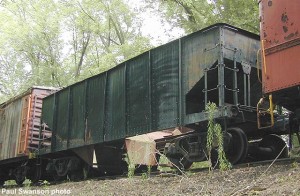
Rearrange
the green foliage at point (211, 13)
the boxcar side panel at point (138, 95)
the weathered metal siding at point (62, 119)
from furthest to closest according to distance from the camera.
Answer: the green foliage at point (211, 13) < the weathered metal siding at point (62, 119) < the boxcar side panel at point (138, 95)

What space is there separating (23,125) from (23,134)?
40 cm

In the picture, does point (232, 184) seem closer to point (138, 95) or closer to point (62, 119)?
point (138, 95)

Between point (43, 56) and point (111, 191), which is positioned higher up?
point (43, 56)

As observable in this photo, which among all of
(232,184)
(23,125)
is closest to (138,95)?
(232,184)

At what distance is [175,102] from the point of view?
8.37 meters

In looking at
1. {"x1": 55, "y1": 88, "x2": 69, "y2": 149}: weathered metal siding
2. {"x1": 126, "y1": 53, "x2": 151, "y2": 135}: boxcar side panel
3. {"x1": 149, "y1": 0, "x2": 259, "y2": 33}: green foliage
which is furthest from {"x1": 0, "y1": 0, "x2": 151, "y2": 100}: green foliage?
{"x1": 126, "y1": 53, "x2": 151, "y2": 135}: boxcar side panel

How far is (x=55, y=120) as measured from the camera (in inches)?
523

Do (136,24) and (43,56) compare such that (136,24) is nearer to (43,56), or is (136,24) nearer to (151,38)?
(151,38)

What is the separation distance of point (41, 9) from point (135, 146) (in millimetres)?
21681

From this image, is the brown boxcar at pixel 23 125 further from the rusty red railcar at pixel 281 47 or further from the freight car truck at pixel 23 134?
the rusty red railcar at pixel 281 47

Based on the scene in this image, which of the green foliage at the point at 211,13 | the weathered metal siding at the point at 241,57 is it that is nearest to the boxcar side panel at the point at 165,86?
the weathered metal siding at the point at 241,57

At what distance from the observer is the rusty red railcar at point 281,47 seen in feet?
19.9

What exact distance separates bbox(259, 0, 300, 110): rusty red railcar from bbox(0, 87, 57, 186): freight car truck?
383 inches

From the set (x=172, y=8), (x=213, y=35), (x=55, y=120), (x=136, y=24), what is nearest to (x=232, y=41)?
(x=213, y=35)
